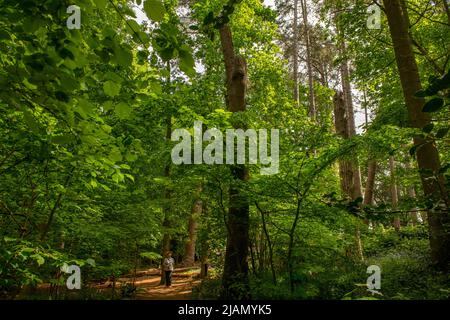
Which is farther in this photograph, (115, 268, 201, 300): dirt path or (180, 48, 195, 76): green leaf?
(115, 268, 201, 300): dirt path

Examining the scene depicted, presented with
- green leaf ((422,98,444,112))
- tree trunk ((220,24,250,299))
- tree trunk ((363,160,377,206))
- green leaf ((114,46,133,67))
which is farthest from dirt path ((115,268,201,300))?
green leaf ((422,98,444,112))

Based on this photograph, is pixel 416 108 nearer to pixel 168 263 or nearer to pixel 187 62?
pixel 187 62

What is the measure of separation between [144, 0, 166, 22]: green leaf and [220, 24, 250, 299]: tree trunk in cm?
468

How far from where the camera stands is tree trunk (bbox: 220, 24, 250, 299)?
6.53 metres

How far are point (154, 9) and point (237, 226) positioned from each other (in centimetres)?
647

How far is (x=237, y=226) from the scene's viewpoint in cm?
754

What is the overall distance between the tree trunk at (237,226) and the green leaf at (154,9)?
15.4ft

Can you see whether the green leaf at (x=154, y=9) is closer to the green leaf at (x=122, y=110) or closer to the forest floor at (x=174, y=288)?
the green leaf at (x=122, y=110)

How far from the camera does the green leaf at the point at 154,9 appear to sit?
1440 mm

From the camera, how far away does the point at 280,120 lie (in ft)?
48.5

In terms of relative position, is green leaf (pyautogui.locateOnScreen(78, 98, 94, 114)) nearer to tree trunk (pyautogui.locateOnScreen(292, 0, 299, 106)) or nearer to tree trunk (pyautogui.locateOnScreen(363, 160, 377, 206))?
tree trunk (pyautogui.locateOnScreen(363, 160, 377, 206))

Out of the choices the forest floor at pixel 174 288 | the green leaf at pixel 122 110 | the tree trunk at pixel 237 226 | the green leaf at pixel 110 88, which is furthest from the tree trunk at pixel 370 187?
the green leaf at pixel 110 88

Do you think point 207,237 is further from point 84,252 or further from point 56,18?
point 56,18
